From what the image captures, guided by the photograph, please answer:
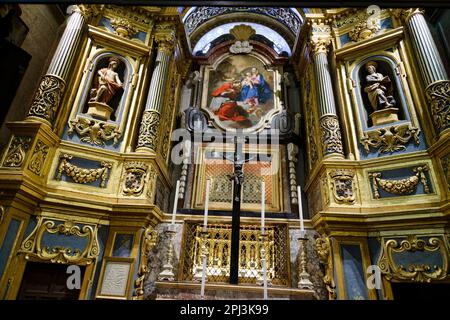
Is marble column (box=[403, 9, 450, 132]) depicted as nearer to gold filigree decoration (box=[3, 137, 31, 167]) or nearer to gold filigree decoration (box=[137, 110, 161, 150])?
gold filigree decoration (box=[137, 110, 161, 150])

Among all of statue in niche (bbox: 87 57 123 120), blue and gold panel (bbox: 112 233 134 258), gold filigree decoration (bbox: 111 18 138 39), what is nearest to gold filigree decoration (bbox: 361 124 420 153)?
blue and gold panel (bbox: 112 233 134 258)

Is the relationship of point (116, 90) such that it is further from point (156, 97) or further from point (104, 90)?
point (156, 97)

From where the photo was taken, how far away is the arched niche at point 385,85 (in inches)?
191

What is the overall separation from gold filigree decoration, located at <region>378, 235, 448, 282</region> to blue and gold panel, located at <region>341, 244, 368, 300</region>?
0.30 m

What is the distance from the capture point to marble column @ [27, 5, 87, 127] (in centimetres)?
450

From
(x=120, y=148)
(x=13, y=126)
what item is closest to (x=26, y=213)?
(x=13, y=126)

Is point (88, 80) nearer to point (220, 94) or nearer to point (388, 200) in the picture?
point (220, 94)

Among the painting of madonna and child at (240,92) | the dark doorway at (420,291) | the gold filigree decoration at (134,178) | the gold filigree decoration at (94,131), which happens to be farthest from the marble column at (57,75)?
the dark doorway at (420,291)

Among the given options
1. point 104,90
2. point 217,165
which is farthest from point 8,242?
point 217,165

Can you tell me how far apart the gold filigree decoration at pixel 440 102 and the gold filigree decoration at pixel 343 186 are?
4.82 ft

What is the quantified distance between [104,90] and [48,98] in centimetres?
101

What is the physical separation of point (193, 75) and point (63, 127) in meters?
4.04

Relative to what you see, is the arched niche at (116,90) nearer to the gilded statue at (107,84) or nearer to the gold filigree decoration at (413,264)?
the gilded statue at (107,84)

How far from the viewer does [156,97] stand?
18.4 ft
